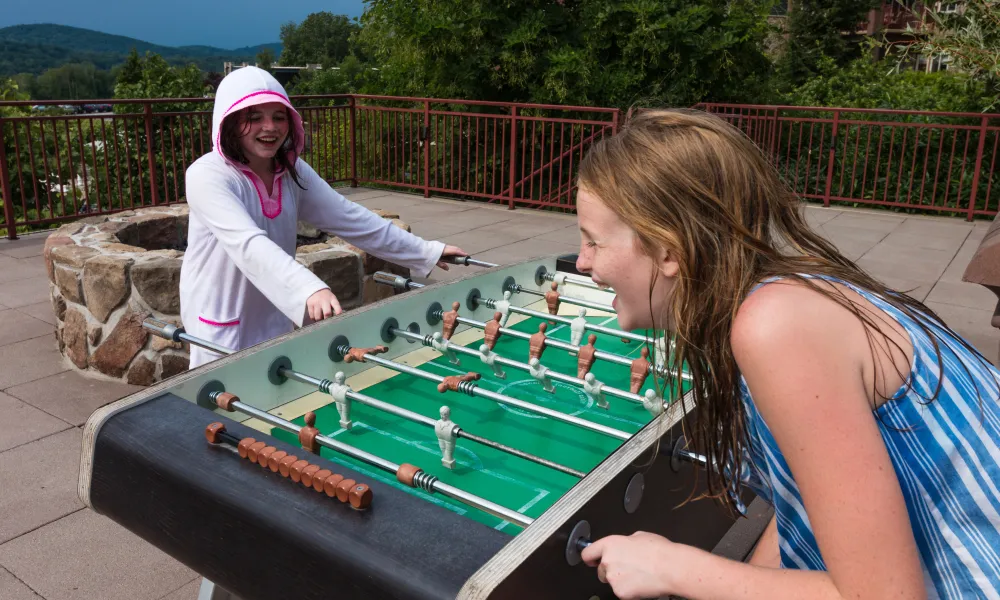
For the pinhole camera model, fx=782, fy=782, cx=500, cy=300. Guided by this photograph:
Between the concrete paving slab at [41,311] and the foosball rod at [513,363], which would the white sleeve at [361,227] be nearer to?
the foosball rod at [513,363]

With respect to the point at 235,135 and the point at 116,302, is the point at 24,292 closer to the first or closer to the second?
the point at 116,302

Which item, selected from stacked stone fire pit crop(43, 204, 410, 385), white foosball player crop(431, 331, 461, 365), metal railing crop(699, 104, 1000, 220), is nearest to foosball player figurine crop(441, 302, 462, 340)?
white foosball player crop(431, 331, 461, 365)

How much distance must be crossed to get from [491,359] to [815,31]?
24.7m

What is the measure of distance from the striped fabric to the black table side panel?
0.56 metres

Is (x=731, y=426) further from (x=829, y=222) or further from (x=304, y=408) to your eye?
(x=829, y=222)

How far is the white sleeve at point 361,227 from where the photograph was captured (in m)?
2.93

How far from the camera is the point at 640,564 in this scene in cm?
118

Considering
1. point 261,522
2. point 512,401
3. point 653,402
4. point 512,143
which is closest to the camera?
point 261,522

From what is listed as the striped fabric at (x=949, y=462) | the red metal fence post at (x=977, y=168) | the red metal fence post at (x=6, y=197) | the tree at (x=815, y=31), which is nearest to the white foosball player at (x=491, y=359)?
the striped fabric at (x=949, y=462)

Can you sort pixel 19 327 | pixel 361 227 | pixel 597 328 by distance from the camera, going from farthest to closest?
pixel 19 327, pixel 361 227, pixel 597 328

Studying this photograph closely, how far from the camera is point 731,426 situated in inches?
48.8

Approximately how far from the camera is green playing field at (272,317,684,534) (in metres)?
1.89

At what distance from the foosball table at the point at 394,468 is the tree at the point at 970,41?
9530 mm

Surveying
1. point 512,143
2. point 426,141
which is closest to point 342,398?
point 512,143
